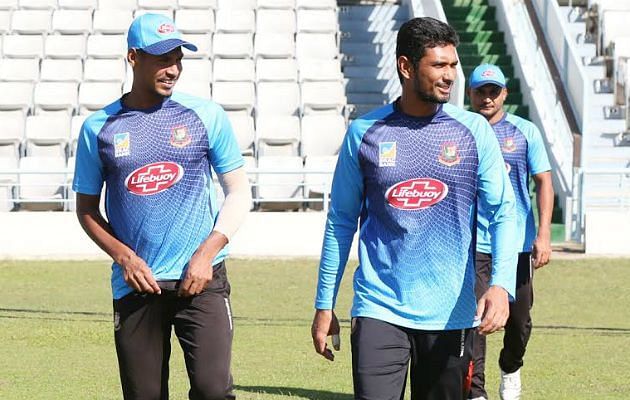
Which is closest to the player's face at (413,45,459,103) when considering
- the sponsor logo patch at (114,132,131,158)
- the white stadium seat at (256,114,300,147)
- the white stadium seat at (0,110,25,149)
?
the sponsor logo patch at (114,132,131,158)

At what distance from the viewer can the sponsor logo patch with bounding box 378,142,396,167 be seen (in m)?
6.18

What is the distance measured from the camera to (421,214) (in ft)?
20.2

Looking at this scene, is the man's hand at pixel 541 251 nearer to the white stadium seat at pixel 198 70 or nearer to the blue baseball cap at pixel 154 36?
the blue baseball cap at pixel 154 36

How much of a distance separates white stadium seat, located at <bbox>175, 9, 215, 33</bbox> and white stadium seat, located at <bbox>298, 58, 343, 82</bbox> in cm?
220

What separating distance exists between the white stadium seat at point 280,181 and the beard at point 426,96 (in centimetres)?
1482

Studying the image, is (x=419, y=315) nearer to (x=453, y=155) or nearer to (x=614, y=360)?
(x=453, y=155)

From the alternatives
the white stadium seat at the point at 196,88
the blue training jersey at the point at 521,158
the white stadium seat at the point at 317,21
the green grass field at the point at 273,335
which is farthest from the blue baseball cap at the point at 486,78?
the white stadium seat at the point at 317,21

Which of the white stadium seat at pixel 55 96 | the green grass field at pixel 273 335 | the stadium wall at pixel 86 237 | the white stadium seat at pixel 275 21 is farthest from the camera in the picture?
the white stadium seat at pixel 275 21

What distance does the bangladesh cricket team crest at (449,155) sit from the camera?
6.18 metres

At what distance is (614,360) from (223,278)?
228 inches

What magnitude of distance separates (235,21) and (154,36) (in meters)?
20.1

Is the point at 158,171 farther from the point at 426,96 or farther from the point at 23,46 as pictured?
the point at 23,46

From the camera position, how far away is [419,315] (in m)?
6.16

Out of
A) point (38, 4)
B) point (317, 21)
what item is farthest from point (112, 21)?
point (317, 21)
